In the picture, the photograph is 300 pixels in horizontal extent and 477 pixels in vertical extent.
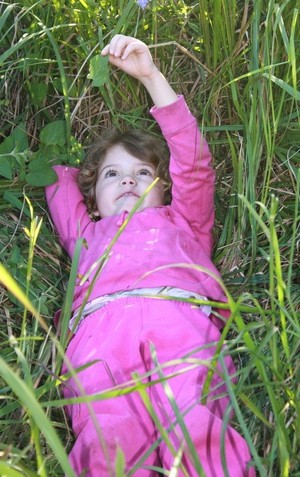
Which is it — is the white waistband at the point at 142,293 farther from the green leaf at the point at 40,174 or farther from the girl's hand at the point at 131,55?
the girl's hand at the point at 131,55

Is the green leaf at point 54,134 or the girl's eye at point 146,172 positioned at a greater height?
the green leaf at point 54,134

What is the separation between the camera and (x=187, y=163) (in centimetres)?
184

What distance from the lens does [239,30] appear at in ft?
6.44

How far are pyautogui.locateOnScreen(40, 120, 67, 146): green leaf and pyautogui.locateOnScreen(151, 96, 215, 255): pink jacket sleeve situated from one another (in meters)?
0.27

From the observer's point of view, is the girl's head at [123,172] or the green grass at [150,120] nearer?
the green grass at [150,120]

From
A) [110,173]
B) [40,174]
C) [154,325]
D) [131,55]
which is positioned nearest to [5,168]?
[40,174]

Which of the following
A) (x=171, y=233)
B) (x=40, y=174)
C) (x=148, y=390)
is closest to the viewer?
(x=148, y=390)

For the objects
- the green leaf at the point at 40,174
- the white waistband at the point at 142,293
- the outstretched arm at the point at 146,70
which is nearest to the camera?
the white waistband at the point at 142,293

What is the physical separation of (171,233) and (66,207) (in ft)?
0.96

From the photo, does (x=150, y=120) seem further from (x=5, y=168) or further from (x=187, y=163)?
(x=5, y=168)

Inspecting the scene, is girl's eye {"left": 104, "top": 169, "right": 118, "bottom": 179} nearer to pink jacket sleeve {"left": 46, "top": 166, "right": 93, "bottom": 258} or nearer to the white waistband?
pink jacket sleeve {"left": 46, "top": 166, "right": 93, "bottom": 258}

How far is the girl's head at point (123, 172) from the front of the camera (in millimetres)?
1917

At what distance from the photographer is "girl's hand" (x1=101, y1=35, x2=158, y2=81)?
69.8 inches

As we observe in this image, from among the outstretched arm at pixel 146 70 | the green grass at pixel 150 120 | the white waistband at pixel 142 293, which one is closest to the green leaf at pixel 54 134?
the green grass at pixel 150 120
